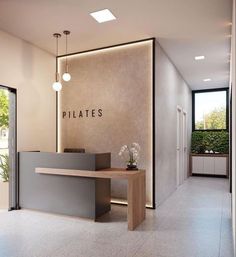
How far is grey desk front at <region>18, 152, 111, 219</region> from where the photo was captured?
414 cm

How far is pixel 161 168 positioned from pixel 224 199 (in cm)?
177

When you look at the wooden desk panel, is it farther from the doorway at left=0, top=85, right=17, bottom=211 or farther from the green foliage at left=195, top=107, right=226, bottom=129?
the green foliage at left=195, top=107, right=226, bottom=129

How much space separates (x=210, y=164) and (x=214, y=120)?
1.80 m

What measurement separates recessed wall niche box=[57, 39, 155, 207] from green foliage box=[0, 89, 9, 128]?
142cm

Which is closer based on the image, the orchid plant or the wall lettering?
the orchid plant

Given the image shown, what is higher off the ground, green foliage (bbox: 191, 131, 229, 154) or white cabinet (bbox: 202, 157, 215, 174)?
green foliage (bbox: 191, 131, 229, 154)

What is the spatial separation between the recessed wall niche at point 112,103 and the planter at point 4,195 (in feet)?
5.26

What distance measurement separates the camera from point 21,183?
4.92m

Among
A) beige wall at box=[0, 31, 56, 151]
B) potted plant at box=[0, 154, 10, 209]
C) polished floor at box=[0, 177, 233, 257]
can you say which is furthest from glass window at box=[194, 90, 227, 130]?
potted plant at box=[0, 154, 10, 209]

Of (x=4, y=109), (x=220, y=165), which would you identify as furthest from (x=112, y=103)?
(x=220, y=165)

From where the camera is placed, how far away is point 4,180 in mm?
4941

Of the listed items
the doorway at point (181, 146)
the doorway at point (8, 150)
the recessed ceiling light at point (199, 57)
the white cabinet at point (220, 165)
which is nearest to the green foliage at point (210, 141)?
the white cabinet at point (220, 165)

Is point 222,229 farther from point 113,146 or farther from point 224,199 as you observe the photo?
point 113,146

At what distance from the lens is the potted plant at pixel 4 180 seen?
490 centimetres
